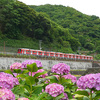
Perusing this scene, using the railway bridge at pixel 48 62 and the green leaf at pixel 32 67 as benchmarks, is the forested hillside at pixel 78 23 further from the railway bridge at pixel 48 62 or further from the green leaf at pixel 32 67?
the green leaf at pixel 32 67

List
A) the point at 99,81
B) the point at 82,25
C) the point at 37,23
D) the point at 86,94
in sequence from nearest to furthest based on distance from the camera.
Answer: the point at 99,81 → the point at 86,94 → the point at 37,23 → the point at 82,25

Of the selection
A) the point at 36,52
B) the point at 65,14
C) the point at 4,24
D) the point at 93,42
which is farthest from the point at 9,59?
the point at 65,14

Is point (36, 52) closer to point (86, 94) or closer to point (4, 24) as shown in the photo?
point (4, 24)

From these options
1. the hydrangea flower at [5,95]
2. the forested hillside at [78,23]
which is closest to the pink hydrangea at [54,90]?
the hydrangea flower at [5,95]

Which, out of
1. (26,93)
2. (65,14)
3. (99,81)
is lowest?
(26,93)

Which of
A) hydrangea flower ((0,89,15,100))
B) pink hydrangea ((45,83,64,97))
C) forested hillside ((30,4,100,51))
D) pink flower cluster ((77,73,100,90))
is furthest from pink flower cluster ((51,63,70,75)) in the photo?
forested hillside ((30,4,100,51))

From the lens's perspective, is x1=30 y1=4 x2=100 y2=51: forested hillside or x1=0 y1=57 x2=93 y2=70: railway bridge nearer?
x1=0 y1=57 x2=93 y2=70: railway bridge

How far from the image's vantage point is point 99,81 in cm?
286

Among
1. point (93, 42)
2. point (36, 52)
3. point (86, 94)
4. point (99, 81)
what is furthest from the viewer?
point (93, 42)

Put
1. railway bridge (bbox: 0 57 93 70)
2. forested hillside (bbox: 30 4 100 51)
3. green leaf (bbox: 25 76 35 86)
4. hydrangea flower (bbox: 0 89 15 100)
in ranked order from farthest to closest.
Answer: forested hillside (bbox: 30 4 100 51) < railway bridge (bbox: 0 57 93 70) < green leaf (bbox: 25 76 35 86) < hydrangea flower (bbox: 0 89 15 100)

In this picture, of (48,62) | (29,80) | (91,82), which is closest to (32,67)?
(29,80)

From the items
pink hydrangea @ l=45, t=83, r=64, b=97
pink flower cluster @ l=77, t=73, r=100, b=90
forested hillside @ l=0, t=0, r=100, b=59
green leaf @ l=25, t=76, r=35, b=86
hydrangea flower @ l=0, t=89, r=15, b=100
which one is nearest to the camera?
hydrangea flower @ l=0, t=89, r=15, b=100

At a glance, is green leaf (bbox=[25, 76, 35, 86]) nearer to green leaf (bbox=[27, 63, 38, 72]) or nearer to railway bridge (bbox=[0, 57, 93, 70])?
green leaf (bbox=[27, 63, 38, 72])

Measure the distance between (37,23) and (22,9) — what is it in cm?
549
